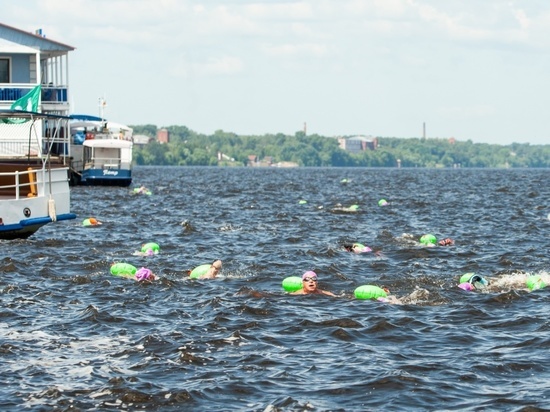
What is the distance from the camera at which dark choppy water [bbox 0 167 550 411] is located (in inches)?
533

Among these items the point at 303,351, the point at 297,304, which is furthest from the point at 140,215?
the point at 303,351

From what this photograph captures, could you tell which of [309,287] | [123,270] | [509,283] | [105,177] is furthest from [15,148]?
[105,177]

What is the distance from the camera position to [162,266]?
25.7 metres

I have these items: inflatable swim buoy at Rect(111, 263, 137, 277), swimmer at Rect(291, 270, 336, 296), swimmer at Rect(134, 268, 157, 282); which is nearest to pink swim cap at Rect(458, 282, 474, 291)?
swimmer at Rect(291, 270, 336, 296)

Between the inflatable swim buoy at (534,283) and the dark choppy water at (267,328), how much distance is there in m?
0.49

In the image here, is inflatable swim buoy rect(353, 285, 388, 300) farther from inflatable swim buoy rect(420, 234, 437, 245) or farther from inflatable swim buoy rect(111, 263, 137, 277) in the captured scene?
inflatable swim buoy rect(420, 234, 437, 245)

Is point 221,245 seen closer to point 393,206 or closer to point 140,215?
point 140,215

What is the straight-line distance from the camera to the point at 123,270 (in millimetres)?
23734

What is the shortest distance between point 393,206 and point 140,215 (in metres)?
14.1

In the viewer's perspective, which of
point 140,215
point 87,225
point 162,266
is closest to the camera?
point 162,266

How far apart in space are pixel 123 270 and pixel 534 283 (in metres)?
8.69

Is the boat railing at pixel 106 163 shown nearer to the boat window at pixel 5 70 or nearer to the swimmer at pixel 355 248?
the boat window at pixel 5 70

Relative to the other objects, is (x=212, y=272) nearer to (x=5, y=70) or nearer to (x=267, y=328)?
(x=267, y=328)

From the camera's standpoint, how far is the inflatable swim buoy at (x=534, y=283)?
72.1ft
